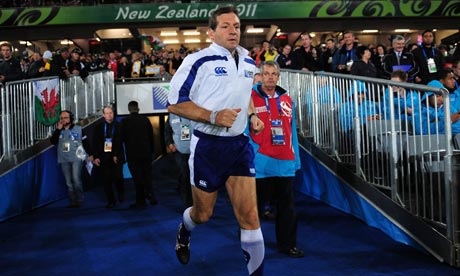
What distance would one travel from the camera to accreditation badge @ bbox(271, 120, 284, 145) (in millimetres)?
6469

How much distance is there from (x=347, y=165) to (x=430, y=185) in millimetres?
2337

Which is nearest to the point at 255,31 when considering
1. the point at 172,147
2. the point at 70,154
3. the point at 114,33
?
the point at 114,33

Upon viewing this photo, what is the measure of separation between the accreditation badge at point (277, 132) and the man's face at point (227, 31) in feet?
→ 6.95

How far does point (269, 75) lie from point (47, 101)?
6.44m

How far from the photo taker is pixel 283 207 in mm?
6305

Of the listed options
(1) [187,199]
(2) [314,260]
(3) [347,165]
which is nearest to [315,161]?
(3) [347,165]

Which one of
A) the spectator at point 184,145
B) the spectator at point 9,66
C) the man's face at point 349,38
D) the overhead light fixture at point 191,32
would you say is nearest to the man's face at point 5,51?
the spectator at point 9,66

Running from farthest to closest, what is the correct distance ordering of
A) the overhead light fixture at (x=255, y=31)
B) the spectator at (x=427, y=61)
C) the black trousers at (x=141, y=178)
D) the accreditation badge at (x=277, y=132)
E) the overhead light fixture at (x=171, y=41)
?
the overhead light fixture at (x=171, y=41), the overhead light fixture at (x=255, y=31), the spectator at (x=427, y=61), the black trousers at (x=141, y=178), the accreditation badge at (x=277, y=132)

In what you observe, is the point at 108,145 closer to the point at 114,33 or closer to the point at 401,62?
the point at 401,62

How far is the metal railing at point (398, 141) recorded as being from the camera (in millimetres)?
5541

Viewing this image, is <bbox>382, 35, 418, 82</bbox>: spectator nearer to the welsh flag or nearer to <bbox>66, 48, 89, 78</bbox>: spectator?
the welsh flag

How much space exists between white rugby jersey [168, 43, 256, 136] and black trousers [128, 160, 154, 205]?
19.7 feet

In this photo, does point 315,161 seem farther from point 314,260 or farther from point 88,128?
point 88,128

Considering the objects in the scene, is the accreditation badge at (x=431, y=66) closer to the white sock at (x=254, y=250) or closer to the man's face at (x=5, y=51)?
the white sock at (x=254, y=250)
